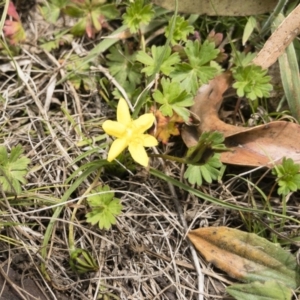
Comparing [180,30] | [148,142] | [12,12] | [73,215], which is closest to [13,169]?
[73,215]

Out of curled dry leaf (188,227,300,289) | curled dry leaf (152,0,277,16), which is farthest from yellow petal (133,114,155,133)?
curled dry leaf (152,0,277,16)

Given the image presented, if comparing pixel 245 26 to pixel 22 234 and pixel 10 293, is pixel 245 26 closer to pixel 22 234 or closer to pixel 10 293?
pixel 22 234

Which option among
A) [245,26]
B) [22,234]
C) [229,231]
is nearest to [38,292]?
[22,234]

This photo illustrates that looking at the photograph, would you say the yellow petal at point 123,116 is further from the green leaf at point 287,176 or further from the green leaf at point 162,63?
the green leaf at point 287,176

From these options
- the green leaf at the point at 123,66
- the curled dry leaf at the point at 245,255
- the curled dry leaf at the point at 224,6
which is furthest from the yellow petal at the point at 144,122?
the curled dry leaf at the point at 224,6

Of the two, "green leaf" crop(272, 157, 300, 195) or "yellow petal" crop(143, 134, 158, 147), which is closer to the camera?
"yellow petal" crop(143, 134, 158, 147)

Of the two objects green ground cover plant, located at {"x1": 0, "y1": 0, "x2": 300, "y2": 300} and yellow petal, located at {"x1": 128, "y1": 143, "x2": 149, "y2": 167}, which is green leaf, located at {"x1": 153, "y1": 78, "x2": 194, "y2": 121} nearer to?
green ground cover plant, located at {"x1": 0, "y1": 0, "x2": 300, "y2": 300}
